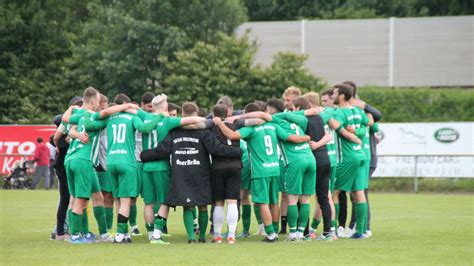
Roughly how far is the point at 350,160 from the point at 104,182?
377cm

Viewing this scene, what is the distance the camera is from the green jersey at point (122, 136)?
14281mm

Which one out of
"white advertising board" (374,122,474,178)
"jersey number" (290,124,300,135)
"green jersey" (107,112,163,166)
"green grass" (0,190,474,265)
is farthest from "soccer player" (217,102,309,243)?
"white advertising board" (374,122,474,178)

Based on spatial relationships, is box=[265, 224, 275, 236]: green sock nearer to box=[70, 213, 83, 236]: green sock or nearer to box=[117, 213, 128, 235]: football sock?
box=[117, 213, 128, 235]: football sock

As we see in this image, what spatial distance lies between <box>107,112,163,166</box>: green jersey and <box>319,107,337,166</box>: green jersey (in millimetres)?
2573

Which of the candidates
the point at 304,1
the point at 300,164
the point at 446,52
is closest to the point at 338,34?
the point at 446,52

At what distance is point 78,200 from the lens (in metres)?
14.4

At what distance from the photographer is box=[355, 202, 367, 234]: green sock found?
15.4 meters

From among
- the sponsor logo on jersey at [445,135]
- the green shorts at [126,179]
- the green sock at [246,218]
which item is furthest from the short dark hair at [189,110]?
the sponsor logo on jersey at [445,135]

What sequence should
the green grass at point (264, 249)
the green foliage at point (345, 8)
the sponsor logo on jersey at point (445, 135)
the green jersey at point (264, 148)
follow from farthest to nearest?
the green foliage at point (345, 8), the sponsor logo on jersey at point (445, 135), the green jersey at point (264, 148), the green grass at point (264, 249)

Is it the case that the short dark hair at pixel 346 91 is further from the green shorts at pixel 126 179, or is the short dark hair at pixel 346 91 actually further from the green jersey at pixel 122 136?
the green shorts at pixel 126 179

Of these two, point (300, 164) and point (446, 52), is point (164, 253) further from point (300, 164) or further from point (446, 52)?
point (446, 52)

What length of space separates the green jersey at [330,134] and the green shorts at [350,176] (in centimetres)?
17

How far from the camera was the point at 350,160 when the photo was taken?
50.5 ft

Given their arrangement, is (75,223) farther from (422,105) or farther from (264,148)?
(422,105)
